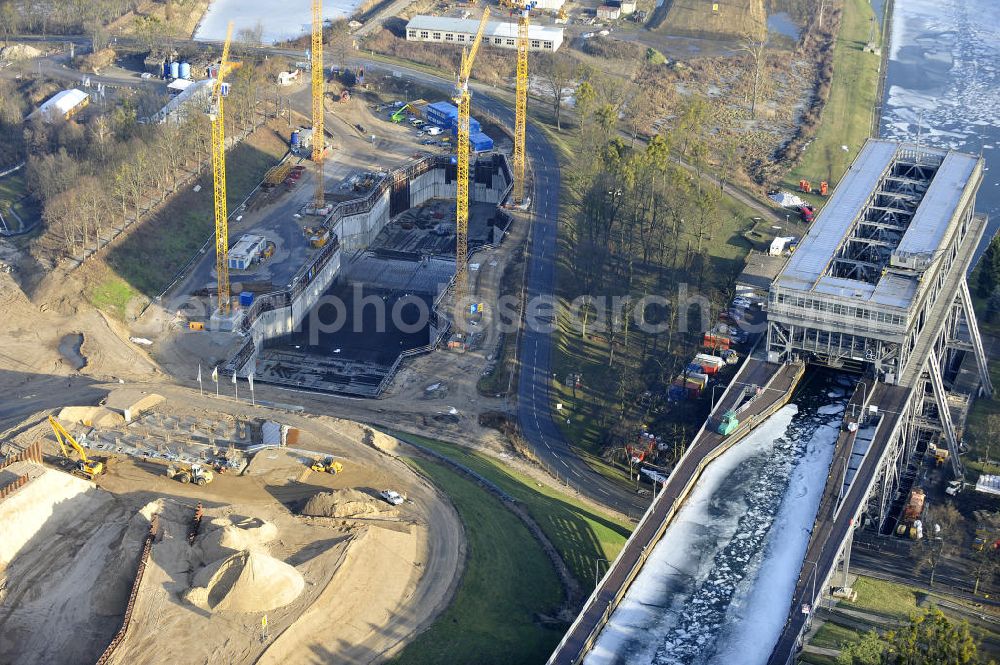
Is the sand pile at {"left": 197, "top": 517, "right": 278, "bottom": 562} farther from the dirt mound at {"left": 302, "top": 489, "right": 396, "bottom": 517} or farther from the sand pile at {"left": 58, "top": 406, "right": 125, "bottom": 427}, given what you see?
the sand pile at {"left": 58, "top": 406, "right": 125, "bottom": 427}

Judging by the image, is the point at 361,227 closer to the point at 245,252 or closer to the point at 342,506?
the point at 245,252

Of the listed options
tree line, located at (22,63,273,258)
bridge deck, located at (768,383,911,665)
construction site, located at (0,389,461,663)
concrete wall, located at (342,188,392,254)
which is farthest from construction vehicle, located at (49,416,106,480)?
concrete wall, located at (342,188,392,254)

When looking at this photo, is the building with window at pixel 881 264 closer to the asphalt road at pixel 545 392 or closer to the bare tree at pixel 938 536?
the bare tree at pixel 938 536

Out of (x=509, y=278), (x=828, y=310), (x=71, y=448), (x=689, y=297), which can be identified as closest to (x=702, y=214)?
(x=689, y=297)

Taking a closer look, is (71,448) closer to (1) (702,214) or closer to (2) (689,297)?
(2) (689,297)

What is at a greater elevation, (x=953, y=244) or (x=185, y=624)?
Result: (x=953, y=244)

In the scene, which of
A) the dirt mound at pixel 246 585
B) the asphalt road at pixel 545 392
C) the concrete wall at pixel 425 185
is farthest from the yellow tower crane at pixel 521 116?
the dirt mound at pixel 246 585
